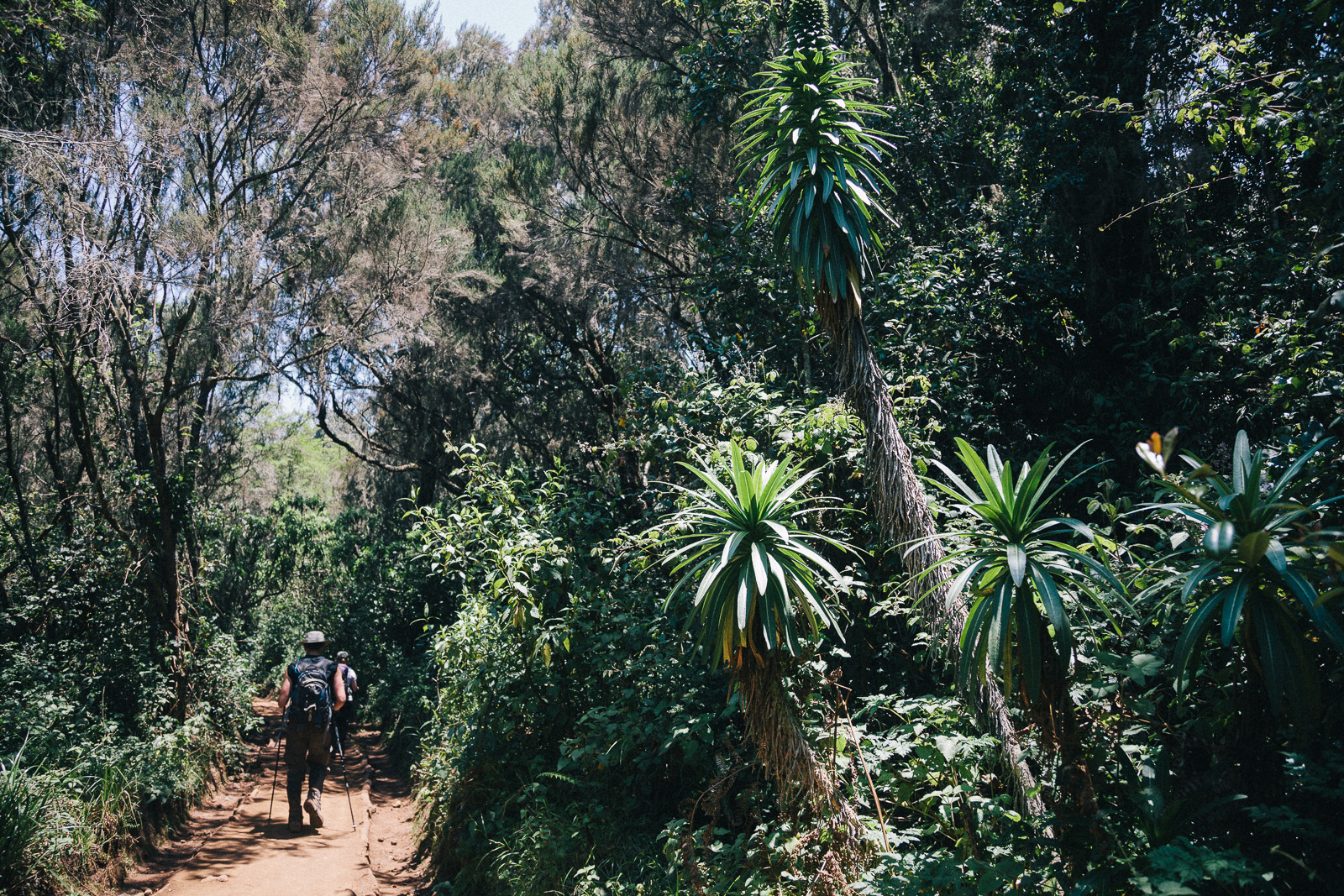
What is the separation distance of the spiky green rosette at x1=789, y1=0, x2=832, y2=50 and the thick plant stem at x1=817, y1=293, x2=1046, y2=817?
1.84 m

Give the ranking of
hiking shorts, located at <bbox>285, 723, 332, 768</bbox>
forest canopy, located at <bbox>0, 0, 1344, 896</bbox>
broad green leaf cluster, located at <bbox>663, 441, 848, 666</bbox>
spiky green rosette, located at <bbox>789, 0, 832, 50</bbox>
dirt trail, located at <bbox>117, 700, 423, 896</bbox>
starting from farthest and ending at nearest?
hiking shorts, located at <bbox>285, 723, 332, 768</bbox>
dirt trail, located at <bbox>117, 700, 423, 896</bbox>
spiky green rosette, located at <bbox>789, 0, 832, 50</bbox>
broad green leaf cluster, located at <bbox>663, 441, 848, 666</bbox>
forest canopy, located at <bbox>0, 0, 1344, 896</bbox>

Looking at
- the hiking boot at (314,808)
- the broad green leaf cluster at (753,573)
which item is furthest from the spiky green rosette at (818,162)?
the hiking boot at (314,808)

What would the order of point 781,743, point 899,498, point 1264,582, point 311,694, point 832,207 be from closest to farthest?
point 1264,582, point 781,743, point 899,498, point 832,207, point 311,694

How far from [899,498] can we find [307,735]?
5.98m

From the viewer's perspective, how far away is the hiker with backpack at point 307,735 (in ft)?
23.4

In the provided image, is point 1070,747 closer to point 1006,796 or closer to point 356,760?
point 1006,796

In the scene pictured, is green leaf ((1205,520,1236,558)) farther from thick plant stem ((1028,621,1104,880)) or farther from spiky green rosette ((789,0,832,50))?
spiky green rosette ((789,0,832,50))

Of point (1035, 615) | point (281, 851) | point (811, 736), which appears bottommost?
point (281, 851)

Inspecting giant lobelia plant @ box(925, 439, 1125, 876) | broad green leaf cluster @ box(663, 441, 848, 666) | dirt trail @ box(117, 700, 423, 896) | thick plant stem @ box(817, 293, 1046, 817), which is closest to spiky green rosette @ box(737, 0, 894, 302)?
thick plant stem @ box(817, 293, 1046, 817)

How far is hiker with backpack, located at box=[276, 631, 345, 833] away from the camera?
23.4 feet

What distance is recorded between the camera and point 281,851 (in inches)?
260

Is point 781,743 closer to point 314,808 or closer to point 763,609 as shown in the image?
point 763,609

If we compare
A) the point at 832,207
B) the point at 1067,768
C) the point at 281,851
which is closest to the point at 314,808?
the point at 281,851

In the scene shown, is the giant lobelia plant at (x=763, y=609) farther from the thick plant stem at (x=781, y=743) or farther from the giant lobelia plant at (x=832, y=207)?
the giant lobelia plant at (x=832, y=207)
